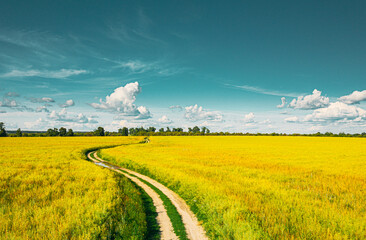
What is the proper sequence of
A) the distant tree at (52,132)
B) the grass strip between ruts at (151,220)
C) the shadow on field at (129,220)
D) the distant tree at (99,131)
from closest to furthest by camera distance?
the shadow on field at (129,220) → the grass strip between ruts at (151,220) → the distant tree at (52,132) → the distant tree at (99,131)

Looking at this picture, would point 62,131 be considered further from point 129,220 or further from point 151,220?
point 151,220

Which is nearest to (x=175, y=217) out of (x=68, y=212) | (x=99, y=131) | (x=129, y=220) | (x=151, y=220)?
(x=151, y=220)

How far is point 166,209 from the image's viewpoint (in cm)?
953

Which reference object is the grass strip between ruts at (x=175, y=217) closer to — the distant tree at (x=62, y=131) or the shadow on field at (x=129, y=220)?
the shadow on field at (x=129, y=220)

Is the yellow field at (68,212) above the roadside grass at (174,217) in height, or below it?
above

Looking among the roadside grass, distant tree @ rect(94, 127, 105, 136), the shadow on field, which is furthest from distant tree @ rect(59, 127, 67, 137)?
the shadow on field

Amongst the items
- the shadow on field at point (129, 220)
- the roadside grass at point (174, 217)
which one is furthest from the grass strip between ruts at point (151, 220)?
the roadside grass at point (174, 217)

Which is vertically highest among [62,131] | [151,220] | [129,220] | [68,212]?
[62,131]

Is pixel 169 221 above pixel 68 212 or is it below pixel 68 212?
below

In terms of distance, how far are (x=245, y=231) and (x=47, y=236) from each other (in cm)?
691

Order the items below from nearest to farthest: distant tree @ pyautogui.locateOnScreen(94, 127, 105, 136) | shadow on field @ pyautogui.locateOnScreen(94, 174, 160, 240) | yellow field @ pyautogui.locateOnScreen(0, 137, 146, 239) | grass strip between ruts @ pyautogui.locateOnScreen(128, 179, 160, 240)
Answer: yellow field @ pyautogui.locateOnScreen(0, 137, 146, 239) < shadow on field @ pyautogui.locateOnScreen(94, 174, 160, 240) < grass strip between ruts @ pyautogui.locateOnScreen(128, 179, 160, 240) < distant tree @ pyautogui.locateOnScreen(94, 127, 105, 136)

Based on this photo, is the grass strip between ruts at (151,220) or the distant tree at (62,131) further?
the distant tree at (62,131)

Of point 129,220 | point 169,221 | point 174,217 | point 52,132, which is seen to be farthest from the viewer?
point 52,132

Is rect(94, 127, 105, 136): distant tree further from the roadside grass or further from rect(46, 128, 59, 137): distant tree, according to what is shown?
the roadside grass
